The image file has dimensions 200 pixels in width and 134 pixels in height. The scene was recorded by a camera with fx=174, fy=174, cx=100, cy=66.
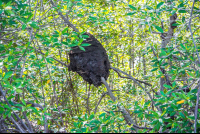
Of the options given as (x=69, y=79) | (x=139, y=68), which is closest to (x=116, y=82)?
(x=139, y=68)

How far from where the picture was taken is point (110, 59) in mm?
4016

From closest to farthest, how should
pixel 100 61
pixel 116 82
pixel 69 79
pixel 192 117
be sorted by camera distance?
pixel 192 117 → pixel 100 61 → pixel 69 79 → pixel 116 82

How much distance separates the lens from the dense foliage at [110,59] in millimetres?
1904

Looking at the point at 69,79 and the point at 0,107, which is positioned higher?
the point at 0,107

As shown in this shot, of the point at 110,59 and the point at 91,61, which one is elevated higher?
the point at 91,61

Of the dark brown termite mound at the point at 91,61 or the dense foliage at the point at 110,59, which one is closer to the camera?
the dense foliage at the point at 110,59

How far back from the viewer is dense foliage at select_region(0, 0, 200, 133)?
190 centimetres

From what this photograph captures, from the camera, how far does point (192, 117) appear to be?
5.83 ft

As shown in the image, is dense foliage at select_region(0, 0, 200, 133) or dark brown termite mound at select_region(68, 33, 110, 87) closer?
dense foliage at select_region(0, 0, 200, 133)

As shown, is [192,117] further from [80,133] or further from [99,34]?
[99,34]

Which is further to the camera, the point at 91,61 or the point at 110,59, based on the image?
the point at 110,59

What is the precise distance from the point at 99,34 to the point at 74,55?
114 cm

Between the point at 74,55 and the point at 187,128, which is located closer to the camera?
the point at 187,128

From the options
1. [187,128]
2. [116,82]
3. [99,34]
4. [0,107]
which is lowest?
[116,82]
